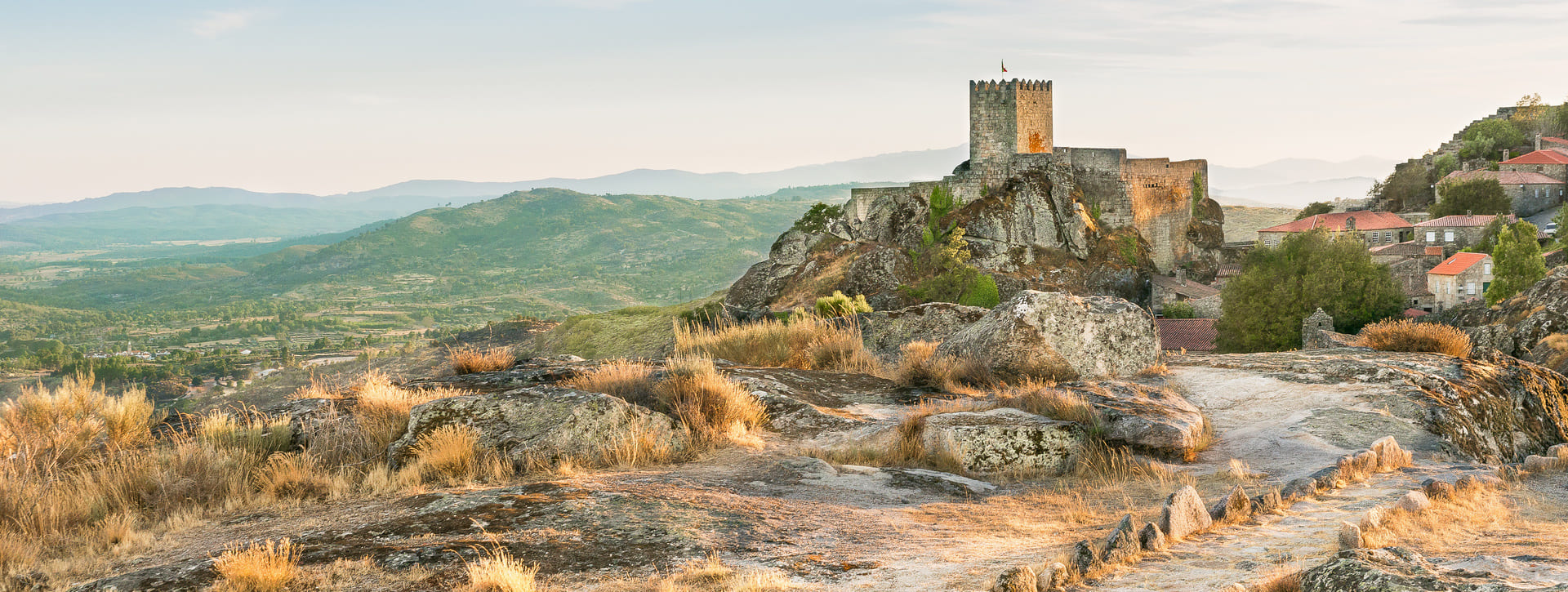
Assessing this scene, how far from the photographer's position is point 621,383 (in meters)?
9.26

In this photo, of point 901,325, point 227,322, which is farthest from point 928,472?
point 227,322

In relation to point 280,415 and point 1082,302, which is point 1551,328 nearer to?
point 1082,302

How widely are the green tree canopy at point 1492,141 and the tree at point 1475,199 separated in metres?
16.6

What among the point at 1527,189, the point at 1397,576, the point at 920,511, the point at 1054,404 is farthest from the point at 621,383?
the point at 1527,189

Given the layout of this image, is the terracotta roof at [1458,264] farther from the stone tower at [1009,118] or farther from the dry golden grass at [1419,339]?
the dry golden grass at [1419,339]

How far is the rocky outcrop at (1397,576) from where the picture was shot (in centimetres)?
383

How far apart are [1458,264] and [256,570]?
6203cm

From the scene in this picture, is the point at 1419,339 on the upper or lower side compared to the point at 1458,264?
upper

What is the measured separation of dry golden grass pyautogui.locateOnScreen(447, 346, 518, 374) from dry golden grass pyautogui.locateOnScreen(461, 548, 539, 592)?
5.85 meters

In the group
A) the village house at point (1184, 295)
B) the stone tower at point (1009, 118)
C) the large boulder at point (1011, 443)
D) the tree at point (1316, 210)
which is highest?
the stone tower at point (1009, 118)

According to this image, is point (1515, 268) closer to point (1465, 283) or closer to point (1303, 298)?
point (1465, 283)

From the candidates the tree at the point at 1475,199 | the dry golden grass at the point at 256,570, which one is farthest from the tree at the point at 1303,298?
the dry golden grass at the point at 256,570

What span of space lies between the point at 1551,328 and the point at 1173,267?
125 ft

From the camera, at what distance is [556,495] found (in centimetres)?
613
